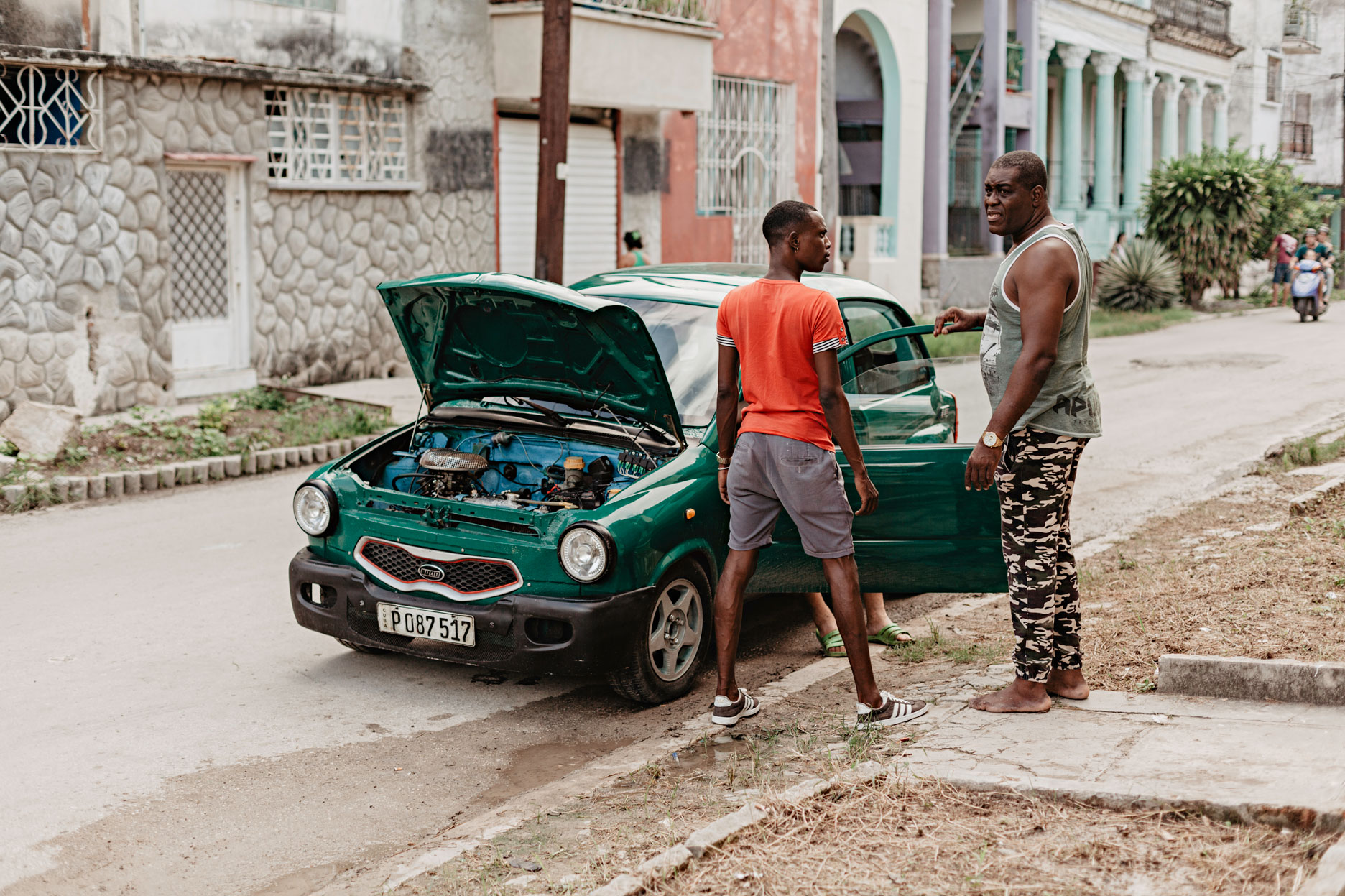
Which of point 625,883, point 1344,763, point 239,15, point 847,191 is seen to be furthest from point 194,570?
point 847,191

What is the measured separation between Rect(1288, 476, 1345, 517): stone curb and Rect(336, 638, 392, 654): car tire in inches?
212

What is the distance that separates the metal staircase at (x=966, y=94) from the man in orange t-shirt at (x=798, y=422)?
26.3 metres

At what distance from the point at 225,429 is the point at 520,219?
22.0 ft

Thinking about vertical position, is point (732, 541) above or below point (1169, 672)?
above

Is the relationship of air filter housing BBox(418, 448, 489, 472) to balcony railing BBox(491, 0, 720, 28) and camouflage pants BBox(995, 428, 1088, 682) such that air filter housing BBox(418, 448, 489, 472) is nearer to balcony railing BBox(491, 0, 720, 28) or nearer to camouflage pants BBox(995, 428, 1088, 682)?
camouflage pants BBox(995, 428, 1088, 682)

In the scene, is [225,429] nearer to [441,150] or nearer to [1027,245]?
[441,150]

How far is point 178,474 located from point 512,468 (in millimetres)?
5344

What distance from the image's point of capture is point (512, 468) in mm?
6484

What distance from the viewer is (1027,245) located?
4.87m

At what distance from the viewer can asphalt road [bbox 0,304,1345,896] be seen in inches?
178

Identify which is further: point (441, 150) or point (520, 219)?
point (520, 219)

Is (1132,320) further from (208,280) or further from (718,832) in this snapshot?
(718,832)

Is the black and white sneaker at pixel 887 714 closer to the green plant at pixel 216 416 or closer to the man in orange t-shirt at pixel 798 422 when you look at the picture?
the man in orange t-shirt at pixel 798 422

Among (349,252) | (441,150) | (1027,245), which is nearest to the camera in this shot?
(1027,245)
